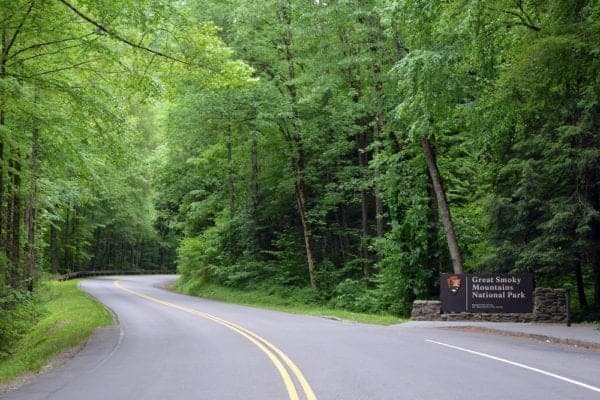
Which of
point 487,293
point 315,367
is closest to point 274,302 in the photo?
point 487,293

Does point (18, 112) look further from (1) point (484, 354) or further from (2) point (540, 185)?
(2) point (540, 185)

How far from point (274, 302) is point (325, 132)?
9.27 metres

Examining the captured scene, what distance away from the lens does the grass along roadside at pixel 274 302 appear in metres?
20.8

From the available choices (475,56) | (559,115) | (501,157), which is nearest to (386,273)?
(501,157)

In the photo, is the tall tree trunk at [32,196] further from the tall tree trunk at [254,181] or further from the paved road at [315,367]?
the tall tree trunk at [254,181]

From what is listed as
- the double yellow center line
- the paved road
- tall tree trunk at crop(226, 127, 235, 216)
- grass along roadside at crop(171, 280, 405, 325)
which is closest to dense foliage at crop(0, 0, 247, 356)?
the paved road

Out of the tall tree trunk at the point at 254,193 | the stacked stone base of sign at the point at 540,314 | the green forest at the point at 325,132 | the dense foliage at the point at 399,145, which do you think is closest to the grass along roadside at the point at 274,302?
Result: the green forest at the point at 325,132

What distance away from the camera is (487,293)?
1920 cm

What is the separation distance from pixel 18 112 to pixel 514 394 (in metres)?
11.8

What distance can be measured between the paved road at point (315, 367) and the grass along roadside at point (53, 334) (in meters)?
0.81

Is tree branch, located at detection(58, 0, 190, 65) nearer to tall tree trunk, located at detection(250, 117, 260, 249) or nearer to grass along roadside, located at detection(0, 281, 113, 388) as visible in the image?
grass along roadside, located at detection(0, 281, 113, 388)

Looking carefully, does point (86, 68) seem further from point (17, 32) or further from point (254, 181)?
point (254, 181)

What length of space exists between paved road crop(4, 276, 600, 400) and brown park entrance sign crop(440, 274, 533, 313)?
365cm

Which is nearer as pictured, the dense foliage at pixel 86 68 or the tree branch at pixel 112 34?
the tree branch at pixel 112 34
